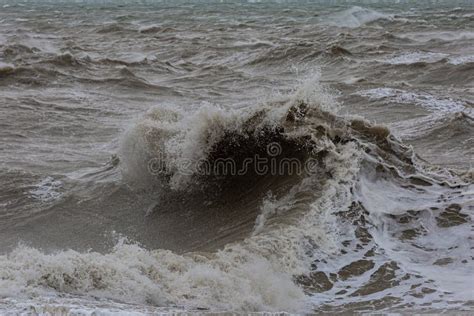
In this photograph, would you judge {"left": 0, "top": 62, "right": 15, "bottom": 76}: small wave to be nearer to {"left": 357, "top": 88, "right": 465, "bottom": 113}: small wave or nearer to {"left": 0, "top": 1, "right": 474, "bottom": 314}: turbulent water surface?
{"left": 0, "top": 1, "right": 474, "bottom": 314}: turbulent water surface

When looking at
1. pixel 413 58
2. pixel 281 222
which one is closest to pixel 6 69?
pixel 413 58

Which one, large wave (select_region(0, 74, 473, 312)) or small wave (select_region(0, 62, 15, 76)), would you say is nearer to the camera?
large wave (select_region(0, 74, 473, 312))

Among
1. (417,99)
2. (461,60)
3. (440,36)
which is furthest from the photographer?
(440,36)

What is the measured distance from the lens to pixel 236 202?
7.07m

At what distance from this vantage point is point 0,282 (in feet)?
14.1

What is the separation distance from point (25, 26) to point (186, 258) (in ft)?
90.1

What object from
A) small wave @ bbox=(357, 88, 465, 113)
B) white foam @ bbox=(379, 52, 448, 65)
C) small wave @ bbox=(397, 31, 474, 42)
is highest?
small wave @ bbox=(397, 31, 474, 42)

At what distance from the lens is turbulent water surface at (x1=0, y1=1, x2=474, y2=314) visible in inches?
189

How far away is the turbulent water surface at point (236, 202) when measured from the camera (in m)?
4.80

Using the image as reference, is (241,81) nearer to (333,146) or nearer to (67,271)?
(333,146)

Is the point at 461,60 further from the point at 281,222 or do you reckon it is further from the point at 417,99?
the point at 281,222

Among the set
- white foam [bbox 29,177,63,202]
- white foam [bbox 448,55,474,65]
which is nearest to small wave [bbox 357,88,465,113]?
white foam [bbox 448,55,474,65]

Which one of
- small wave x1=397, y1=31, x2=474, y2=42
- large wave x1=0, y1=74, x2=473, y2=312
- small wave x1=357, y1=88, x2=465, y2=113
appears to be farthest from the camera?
small wave x1=397, y1=31, x2=474, y2=42

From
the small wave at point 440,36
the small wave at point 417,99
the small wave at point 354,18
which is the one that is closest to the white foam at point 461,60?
the small wave at point 417,99
